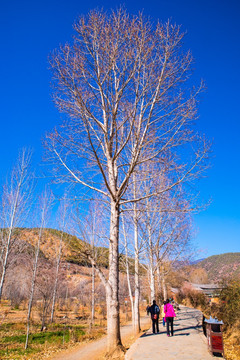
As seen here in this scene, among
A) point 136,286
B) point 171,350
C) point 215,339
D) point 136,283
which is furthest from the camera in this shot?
point 136,286

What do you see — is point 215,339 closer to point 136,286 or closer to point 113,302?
point 113,302

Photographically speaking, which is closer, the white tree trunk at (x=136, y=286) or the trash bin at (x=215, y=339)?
the trash bin at (x=215, y=339)

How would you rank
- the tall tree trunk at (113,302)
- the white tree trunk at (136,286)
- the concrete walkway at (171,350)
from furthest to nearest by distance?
the white tree trunk at (136,286) < the tall tree trunk at (113,302) < the concrete walkway at (171,350)

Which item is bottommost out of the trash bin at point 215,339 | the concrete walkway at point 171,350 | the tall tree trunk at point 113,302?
the concrete walkway at point 171,350

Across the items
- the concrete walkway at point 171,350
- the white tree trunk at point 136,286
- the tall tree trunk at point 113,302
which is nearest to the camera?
the concrete walkway at point 171,350

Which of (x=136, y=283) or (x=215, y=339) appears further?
(x=136, y=283)

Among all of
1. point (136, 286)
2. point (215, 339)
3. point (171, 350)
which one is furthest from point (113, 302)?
point (136, 286)

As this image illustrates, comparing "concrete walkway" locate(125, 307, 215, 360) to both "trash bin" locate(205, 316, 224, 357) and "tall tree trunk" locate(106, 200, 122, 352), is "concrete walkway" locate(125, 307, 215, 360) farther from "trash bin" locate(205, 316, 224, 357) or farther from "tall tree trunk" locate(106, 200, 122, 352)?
"tall tree trunk" locate(106, 200, 122, 352)

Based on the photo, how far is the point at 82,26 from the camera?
7426 millimetres

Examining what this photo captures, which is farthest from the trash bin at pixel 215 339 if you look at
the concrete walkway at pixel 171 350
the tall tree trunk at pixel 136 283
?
the tall tree trunk at pixel 136 283

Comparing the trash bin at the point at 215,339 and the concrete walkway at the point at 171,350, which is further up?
the trash bin at the point at 215,339

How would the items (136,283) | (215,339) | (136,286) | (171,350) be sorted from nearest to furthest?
(215,339)
(171,350)
(136,283)
(136,286)

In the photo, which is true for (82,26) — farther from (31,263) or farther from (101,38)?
(31,263)

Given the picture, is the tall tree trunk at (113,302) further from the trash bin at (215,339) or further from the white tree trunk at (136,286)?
the white tree trunk at (136,286)
